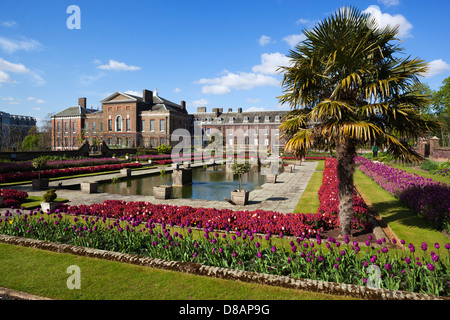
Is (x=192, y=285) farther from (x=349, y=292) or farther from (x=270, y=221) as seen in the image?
(x=270, y=221)

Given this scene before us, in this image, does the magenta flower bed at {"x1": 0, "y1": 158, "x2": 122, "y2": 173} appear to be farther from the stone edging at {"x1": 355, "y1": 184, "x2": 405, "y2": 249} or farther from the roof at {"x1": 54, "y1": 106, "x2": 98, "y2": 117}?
the roof at {"x1": 54, "y1": 106, "x2": 98, "y2": 117}

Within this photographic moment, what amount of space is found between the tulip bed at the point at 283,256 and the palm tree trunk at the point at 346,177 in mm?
924

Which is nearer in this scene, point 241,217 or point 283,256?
point 283,256

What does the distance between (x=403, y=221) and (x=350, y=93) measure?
471 cm

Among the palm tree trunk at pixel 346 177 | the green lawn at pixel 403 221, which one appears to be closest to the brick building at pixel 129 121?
the green lawn at pixel 403 221

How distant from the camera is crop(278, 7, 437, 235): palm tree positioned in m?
5.86

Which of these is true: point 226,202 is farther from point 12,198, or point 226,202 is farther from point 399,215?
A: point 12,198

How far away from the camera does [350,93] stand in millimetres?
6414

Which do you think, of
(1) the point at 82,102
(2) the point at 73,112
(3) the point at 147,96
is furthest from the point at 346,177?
(1) the point at 82,102

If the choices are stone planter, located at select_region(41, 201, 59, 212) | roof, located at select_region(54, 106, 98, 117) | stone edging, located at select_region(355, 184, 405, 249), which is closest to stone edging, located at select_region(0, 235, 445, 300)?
stone edging, located at select_region(355, 184, 405, 249)

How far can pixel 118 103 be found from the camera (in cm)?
5706

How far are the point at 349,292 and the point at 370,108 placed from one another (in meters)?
3.89
